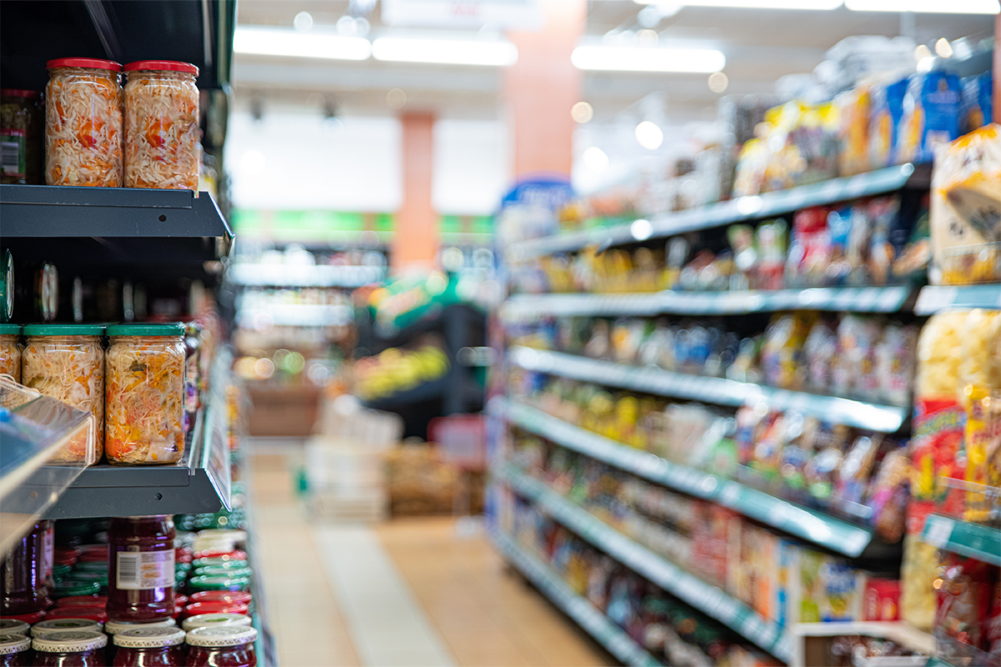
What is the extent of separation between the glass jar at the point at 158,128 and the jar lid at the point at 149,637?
27.9 inches

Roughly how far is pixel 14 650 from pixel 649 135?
38.1 ft

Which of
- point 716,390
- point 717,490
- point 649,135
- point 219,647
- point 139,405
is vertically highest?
point 649,135

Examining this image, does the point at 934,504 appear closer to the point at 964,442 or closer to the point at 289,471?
the point at 964,442

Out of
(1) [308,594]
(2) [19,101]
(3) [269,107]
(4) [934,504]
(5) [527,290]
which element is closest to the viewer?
(2) [19,101]

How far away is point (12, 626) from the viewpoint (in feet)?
5.34

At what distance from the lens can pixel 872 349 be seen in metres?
2.93

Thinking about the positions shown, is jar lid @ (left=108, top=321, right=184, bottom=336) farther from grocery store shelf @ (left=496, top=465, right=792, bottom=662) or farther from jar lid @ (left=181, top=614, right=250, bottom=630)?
grocery store shelf @ (left=496, top=465, right=792, bottom=662)

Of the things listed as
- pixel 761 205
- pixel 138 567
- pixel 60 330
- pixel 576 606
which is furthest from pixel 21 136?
pixel 576 606

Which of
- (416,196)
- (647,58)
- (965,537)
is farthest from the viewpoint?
(416,196)

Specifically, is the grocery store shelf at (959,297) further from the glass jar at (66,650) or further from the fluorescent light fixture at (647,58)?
the fluorescent light fixture at (647,58)

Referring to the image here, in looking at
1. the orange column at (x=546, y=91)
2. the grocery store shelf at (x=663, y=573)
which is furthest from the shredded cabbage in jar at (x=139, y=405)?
the orange column at (x=546, y=91)

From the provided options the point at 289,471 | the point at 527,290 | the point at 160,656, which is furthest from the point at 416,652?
the point at 289,471

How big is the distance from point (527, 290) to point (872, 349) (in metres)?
3.39

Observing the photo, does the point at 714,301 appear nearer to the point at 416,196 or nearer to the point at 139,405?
the point at 139,405
